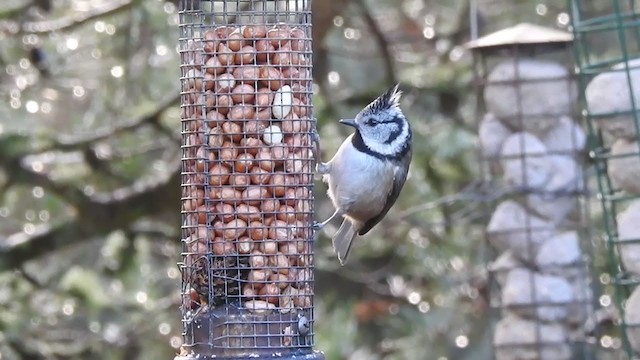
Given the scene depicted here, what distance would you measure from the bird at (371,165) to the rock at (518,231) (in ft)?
3.86

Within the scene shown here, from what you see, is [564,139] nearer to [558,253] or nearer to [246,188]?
[558,253]

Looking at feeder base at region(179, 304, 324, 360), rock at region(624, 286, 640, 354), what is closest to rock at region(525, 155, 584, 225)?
rock at region(624, 286, 640, 354)

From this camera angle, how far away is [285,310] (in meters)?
4.22

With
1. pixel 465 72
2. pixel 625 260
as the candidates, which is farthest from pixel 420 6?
pixel 625 260

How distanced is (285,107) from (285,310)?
2.23 ft

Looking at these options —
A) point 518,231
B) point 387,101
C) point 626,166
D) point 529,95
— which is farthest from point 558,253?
point 387,101

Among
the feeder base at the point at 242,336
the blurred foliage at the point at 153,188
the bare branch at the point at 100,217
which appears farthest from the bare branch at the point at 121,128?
the feeder base at the point at 242,336

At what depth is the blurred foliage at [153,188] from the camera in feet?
22.4

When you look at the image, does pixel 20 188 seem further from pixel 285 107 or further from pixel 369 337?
pixel 285 107

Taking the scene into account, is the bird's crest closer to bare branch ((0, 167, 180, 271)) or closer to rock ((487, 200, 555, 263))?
Answer: rock ((487, 200, 555, 263))

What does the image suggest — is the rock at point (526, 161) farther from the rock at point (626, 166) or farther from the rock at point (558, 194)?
the rock at point (626, 166)

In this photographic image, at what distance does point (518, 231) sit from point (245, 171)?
2.36 m

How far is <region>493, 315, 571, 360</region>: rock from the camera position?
617 cm

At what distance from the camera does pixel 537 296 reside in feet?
20.3
